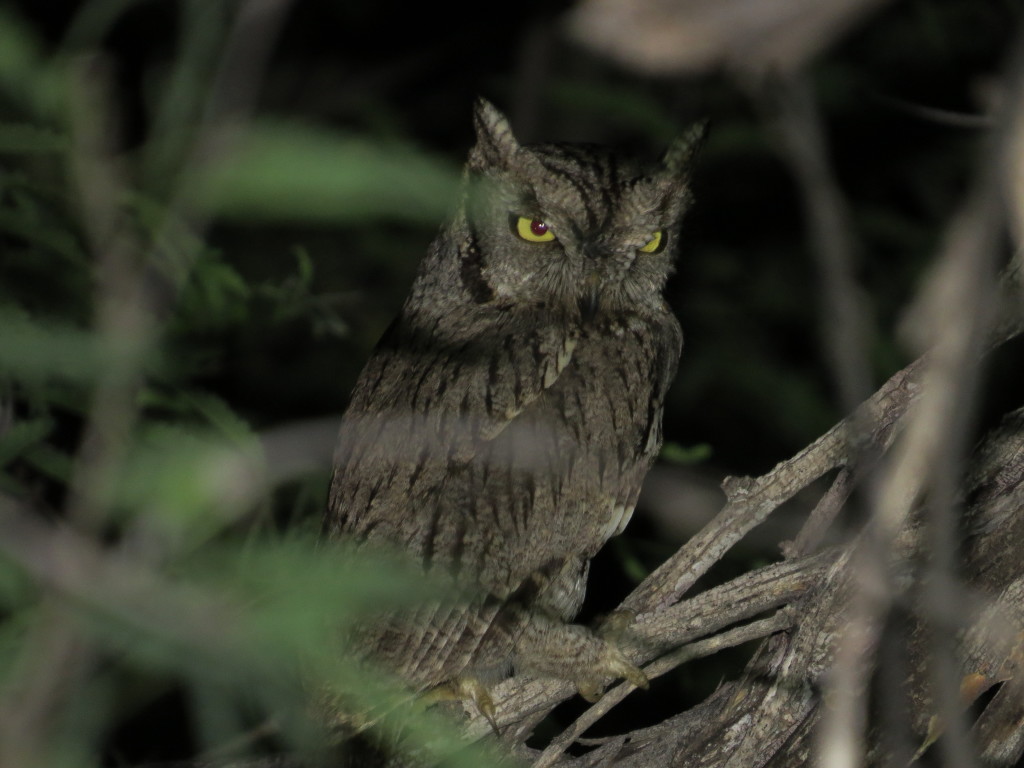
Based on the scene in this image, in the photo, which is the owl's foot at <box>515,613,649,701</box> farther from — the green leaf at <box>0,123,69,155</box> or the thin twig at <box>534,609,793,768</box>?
the green leaf at <box>0,123,69,155</box>

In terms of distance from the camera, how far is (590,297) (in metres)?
2.49

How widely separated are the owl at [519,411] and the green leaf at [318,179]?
1157mm

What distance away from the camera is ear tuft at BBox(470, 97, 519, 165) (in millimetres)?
2576

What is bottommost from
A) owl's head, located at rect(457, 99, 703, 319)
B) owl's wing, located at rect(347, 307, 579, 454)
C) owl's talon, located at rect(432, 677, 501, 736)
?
owl's talon, located at rect(432, 677, 501, 736)

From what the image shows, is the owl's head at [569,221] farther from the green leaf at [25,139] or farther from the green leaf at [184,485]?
the green leaf at [184,485]

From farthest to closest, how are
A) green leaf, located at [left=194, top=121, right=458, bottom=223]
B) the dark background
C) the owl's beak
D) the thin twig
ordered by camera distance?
1. the dark background
2. the owl's beak
3. the thin twig
4. green leaf, located at [left=194, top=121, right=458, bottom=223]

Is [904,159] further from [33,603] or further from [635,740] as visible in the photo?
[33,603]

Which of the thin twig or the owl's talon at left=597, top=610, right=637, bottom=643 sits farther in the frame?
the owl's talon at left=597, top=610, right=637, bottom=643

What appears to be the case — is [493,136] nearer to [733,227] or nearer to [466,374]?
[466,374]

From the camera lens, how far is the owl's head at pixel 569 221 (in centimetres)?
251

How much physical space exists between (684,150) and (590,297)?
42cm

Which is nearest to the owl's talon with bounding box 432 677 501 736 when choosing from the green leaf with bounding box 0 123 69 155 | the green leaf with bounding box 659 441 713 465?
the green leaf with bounding box 659 441 713 465

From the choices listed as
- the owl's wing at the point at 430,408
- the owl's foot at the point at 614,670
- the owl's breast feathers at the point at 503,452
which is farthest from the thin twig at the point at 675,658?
the owl's wing at the point at 430,408

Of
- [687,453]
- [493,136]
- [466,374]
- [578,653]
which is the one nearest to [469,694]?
[578,653]
